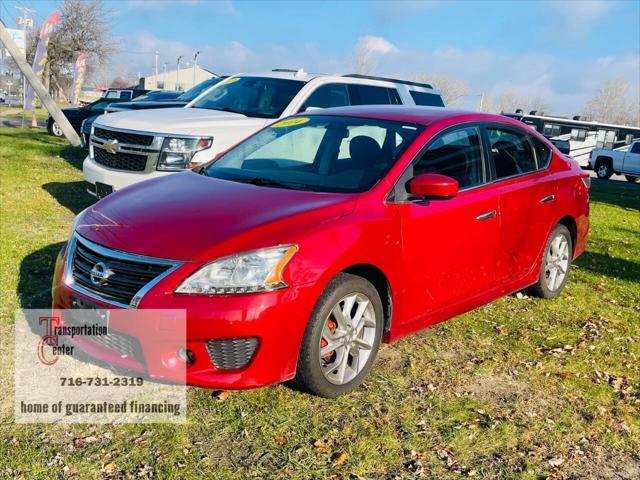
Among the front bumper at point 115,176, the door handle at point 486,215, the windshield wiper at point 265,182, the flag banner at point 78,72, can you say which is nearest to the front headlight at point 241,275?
the windshield wiper at point 265,182

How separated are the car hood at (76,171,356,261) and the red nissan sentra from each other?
11mm

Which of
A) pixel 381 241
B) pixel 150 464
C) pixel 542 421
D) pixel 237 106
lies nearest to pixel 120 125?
pixel 237 106

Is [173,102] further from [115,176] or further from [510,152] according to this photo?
[510,152]

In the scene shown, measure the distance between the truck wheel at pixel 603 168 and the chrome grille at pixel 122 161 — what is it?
24423 mm

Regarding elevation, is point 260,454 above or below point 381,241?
below

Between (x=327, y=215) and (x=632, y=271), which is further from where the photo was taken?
(x=632, y=271)

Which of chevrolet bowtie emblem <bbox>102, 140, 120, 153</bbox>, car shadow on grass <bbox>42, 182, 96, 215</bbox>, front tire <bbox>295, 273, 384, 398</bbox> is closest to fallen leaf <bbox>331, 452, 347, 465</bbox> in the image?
front tire <bbox>295, 273, 384, 398</bbox>

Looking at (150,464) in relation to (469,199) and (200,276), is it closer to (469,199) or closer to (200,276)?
(200,276)

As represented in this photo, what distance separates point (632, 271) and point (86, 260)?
245 inches

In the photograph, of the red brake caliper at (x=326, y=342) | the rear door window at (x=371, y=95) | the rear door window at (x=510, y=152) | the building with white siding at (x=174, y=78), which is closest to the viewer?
the red brake caliper at (x=326, y=342)

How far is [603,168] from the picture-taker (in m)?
27.5

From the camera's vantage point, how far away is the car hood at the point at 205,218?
341cm

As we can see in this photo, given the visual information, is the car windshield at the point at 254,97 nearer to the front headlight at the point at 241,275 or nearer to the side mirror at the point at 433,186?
the side mirror at the point at 433,186

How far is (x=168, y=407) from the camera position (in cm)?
360
